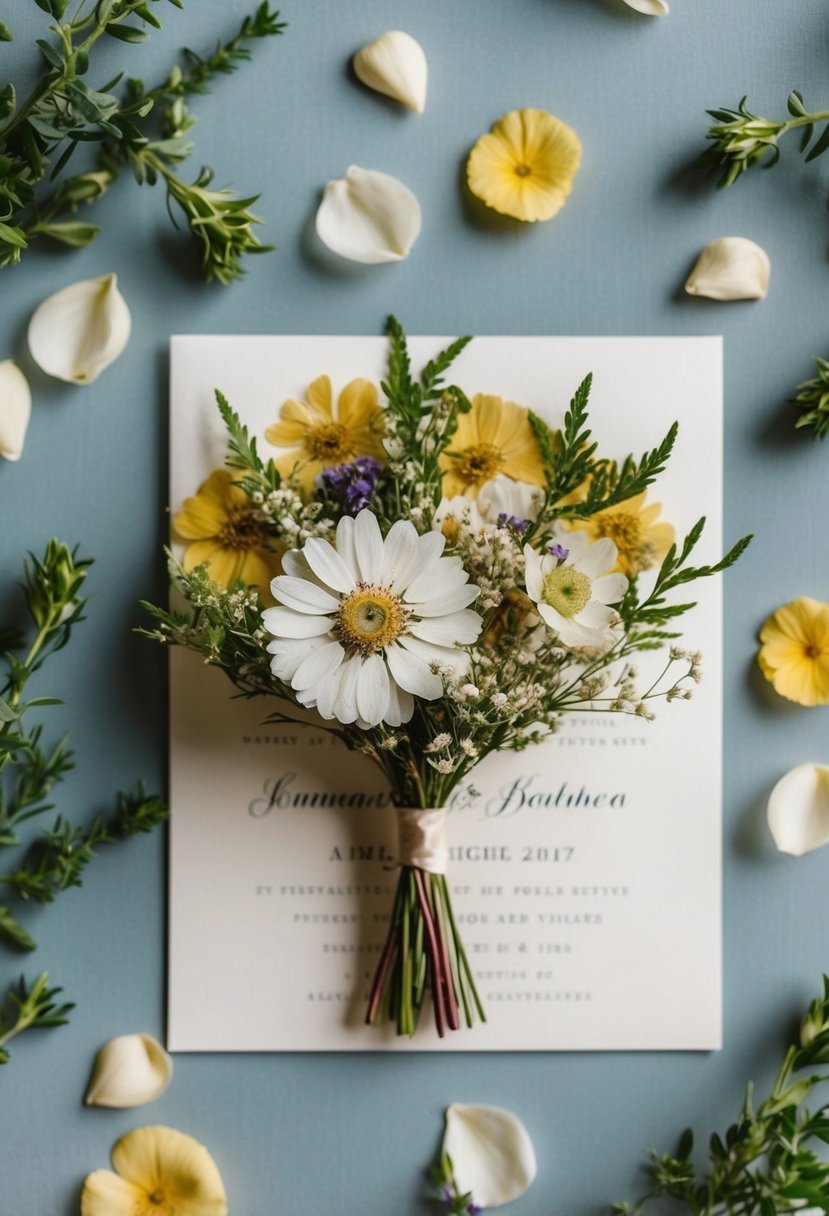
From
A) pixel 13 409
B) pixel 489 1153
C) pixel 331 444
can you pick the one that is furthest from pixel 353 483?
pixel 489 1153

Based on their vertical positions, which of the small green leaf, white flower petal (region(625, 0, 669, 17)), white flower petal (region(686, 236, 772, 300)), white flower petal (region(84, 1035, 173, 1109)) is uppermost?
white flower petal (region(625, 0, 669, 17))

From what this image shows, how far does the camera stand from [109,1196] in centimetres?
79

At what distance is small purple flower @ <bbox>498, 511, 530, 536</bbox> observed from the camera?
0.71m

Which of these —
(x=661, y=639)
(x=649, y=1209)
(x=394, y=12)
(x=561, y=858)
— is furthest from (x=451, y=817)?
(x=394, y=12)

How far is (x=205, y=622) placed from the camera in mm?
689

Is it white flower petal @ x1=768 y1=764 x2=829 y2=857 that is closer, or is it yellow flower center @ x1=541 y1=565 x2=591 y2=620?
yellow flower center @ x1=541 y1=565 x2=591 y2=620

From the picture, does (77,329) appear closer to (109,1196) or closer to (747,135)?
(747,135)

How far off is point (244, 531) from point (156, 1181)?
0.52m

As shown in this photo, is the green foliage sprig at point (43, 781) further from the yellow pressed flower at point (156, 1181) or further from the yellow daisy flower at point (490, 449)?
the yellow daisy flower at point (490, 449)

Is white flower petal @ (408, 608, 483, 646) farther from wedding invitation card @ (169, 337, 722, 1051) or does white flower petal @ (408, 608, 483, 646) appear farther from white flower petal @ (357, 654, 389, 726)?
wedding invitation card @ (169, 337, 722, 1051)

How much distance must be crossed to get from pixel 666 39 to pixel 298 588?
1.77 ft

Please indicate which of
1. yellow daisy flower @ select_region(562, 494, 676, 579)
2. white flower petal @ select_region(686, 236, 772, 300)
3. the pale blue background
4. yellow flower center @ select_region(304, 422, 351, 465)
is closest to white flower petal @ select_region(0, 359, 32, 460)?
the pale blue background

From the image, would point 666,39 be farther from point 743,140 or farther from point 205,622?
point 205,622

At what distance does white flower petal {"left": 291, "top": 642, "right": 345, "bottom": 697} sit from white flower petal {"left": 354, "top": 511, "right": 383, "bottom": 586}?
2.1 inches
